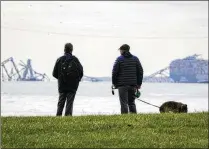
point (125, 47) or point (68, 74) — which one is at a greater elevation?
point (125, 47)

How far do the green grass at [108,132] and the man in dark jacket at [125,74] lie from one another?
2.60 metres

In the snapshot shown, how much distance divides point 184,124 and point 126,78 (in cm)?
436

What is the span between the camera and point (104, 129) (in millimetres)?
14195

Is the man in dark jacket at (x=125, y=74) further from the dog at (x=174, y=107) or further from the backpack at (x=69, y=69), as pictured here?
the dog at (x=174, y=107)

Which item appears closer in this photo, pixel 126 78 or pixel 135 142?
pixel 135 142

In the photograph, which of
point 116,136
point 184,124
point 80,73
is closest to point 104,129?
point 116,136

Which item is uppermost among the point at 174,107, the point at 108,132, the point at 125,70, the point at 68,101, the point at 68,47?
the point at 68,47

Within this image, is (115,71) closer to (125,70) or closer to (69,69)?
(125,70)

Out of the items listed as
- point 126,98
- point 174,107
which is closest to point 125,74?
point 126,98

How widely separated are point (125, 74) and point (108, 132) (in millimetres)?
5308

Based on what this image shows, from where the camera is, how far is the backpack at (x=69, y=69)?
60.7ft

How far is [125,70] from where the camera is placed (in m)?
18.8

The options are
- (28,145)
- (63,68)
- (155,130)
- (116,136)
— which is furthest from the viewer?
(63,68)

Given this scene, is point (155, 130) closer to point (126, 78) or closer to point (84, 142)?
point (84, 142)
